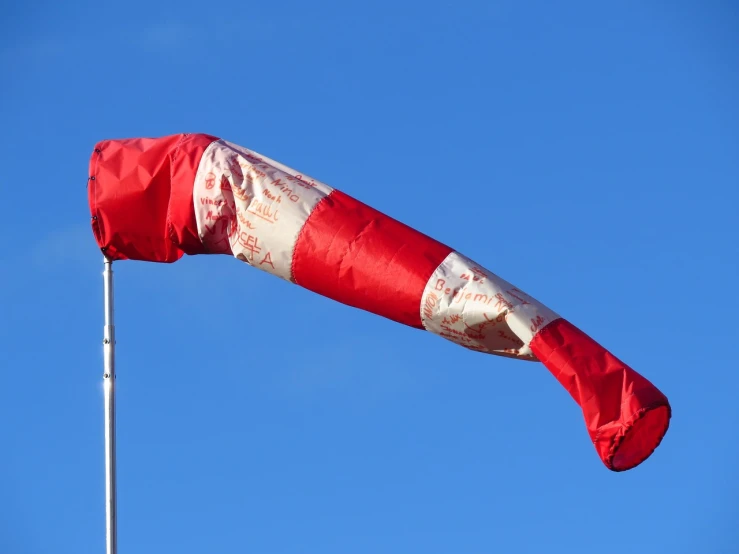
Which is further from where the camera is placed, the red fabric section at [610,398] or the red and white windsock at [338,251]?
the red and white windsock at [338,251]

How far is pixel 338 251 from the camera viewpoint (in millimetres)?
21047

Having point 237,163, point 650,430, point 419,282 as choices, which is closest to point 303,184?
point 237,163

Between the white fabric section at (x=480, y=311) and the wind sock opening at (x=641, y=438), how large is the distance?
5.45 ft

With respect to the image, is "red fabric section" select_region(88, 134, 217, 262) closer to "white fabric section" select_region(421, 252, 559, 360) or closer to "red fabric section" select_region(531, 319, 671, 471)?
"white fabric section" select_region(421, 252, 559, 360)

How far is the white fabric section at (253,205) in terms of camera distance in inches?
843

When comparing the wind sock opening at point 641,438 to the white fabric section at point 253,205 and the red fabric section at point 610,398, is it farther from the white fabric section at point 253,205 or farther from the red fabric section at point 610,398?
the white fabric section at point 253,205

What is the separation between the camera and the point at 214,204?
71.2 ft

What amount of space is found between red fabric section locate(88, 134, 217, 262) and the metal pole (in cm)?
79

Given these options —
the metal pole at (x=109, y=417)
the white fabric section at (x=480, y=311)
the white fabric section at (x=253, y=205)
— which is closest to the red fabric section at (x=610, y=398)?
the white fabric section at (x=480, y=311)

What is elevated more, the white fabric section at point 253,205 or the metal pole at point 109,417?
the white fabric section at point 253,205

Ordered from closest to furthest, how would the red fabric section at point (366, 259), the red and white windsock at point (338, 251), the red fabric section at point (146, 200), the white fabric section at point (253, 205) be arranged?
the red and white windsock at point (338, 251)
the red fabric section at point (366, 259)
the white fabric section at point (253, 205)
the red fabric section at point (146, 200)

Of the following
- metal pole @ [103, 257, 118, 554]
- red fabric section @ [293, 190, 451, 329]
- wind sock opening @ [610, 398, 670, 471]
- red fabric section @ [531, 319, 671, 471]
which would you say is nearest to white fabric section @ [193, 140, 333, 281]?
red fabric section @ [293, 190, 451, 329]

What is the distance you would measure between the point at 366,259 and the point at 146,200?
340 centimetres

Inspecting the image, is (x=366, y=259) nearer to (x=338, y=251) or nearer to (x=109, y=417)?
(x=338, y=251)
